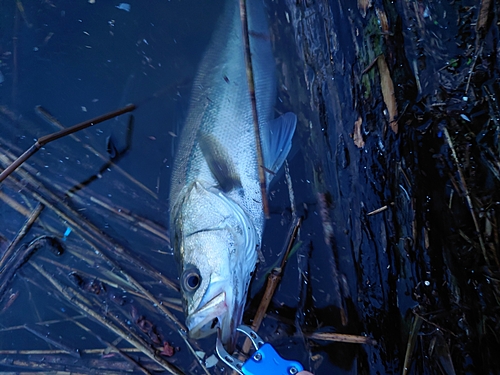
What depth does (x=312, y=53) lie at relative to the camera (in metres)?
A: 2.48

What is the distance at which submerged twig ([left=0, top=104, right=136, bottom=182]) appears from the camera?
242cm

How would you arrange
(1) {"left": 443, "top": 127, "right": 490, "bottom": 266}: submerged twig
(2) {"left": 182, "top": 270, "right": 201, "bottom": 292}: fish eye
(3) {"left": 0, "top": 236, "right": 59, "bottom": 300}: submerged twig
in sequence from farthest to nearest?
(3) {"left": 0, "top": 236, "right": 59, "bottom": 300}: submerged twig < (2) {"left": 182, "top": 270, "right": 201, "bottom": 292}: fish eye < (1) {"left": 443, "top": 127, "right": 490, "bottom": 266}: submerged twig

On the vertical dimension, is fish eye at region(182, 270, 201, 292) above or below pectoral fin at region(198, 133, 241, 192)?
below

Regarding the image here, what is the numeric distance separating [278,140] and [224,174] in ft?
1.63

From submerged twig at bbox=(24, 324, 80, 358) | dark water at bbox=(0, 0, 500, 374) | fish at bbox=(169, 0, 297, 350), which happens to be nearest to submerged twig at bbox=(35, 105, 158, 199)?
dark water at bbox=(0, 0, 500, 374)

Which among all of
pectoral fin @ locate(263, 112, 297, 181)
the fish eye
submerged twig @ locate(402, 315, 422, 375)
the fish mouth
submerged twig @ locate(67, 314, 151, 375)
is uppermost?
pectoral fin @ locate(263, 112, 297, 181)

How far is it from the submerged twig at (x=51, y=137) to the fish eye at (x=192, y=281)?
4.82 feet

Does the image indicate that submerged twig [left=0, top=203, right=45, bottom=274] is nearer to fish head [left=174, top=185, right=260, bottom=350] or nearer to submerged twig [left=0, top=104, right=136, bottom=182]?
submerged twig [left=0, top=104, right=136, bottom=182]

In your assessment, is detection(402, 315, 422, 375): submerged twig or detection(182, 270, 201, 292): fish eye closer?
detection(402, 315, 422, 375): submerged twig

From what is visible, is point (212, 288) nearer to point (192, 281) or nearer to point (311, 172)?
point (192, 281)

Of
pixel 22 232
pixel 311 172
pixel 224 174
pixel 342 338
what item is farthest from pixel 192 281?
pixel 22 232

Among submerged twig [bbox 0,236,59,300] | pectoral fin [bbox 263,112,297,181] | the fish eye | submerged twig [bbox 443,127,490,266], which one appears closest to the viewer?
submerged twig [bbox 443,127,490,266]

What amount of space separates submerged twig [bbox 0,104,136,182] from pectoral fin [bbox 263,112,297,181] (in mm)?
1297

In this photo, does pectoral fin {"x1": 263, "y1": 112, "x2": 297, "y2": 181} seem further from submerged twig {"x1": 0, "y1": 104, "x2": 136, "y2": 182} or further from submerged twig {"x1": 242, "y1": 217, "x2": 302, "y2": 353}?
submerged twig {"x1": 0, "y1": 104, "x2": 136, "y2": 182}
